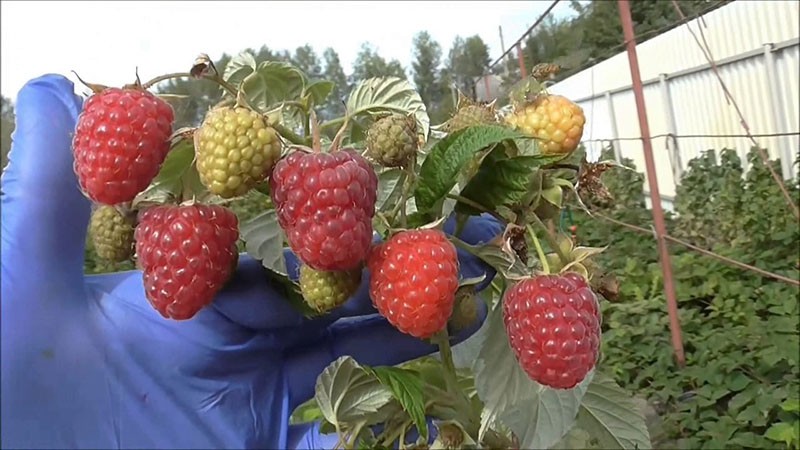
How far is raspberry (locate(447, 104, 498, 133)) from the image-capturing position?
566mm

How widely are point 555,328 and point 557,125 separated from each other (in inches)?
5.8

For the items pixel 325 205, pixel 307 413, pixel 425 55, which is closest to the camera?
pixel 325 205

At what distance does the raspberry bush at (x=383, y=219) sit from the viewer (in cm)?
44

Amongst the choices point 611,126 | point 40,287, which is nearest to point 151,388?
point 40,287

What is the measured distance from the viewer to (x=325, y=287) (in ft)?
1.65

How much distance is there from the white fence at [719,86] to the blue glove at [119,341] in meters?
2.03

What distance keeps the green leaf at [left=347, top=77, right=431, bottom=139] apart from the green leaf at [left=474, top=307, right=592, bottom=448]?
160 mm

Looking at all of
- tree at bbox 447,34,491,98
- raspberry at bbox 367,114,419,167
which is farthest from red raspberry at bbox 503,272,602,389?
tree at bbox 447,34,491,98

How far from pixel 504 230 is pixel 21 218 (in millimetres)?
304

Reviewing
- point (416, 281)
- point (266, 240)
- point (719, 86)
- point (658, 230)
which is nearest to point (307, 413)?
point (266, 240)

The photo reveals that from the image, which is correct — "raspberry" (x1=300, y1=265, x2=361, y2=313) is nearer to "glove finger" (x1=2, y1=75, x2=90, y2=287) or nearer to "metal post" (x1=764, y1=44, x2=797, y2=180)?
"glove finger" (x1=2, y1=75, x2=90, y2=287)

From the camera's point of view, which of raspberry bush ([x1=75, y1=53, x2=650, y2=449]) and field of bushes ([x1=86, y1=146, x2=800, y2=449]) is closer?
raspberry bush ([x1=75, y1=53, x2=650, y2=449])

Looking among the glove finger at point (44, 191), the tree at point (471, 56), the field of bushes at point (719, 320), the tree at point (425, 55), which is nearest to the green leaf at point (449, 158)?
the glove finger at point (44, 191)

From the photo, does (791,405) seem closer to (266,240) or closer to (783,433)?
(783,433)
